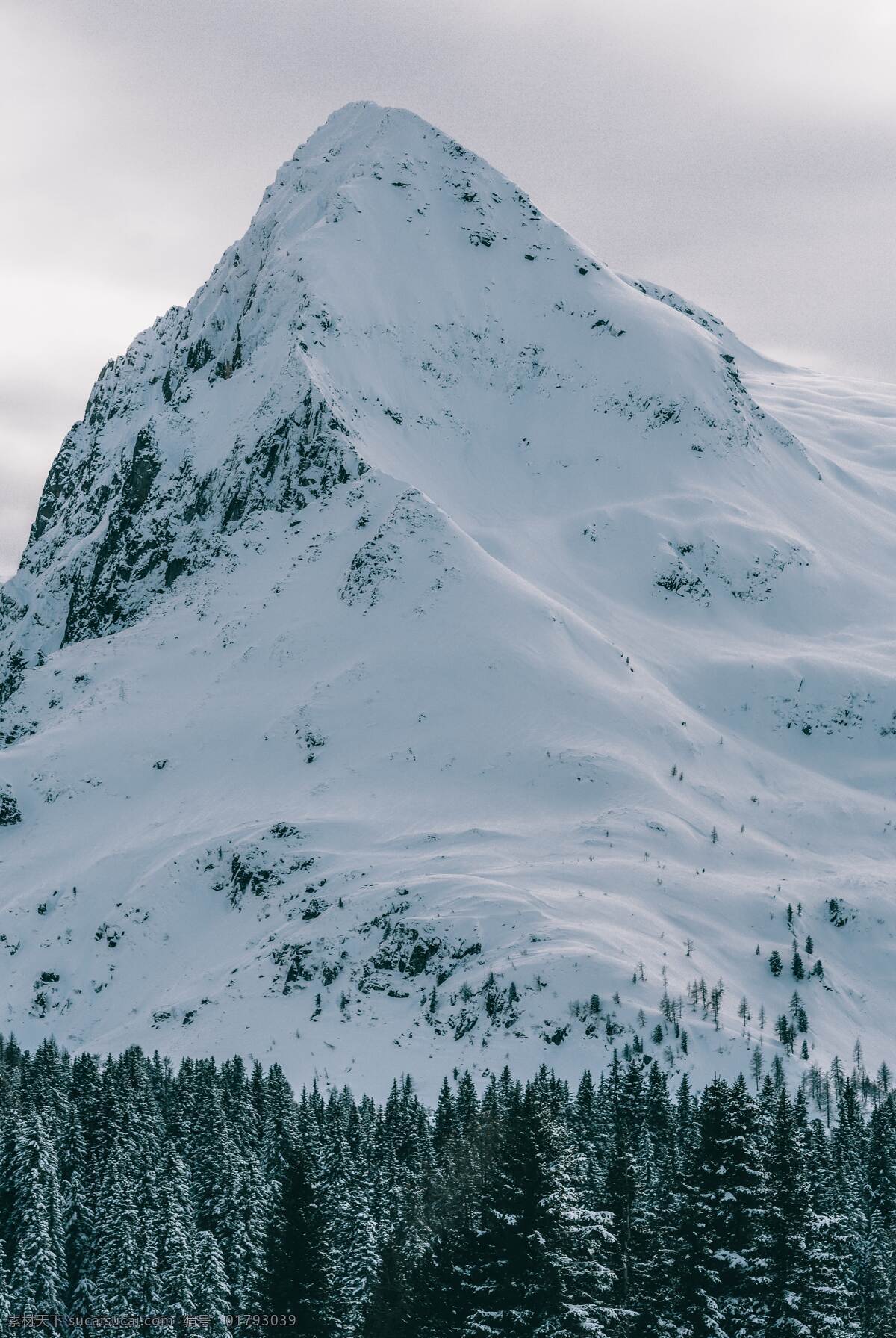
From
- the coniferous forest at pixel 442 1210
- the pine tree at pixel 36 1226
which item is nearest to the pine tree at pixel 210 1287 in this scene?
the coniferous forest at pixel 442 1210

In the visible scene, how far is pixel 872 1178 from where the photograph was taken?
113 metres

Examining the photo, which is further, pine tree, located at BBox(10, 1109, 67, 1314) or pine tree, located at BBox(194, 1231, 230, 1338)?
pine tree, located at BBox(10, 1109, 67, 1314)

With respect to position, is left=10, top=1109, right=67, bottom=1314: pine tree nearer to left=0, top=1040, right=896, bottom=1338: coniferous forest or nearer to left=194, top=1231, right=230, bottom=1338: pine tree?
left=0, top=1040, right=896, bottom=1338: coniferous forest

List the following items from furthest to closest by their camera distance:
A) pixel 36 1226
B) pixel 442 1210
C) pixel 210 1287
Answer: pixel 36 1226 < pixel 210 1287 < pixel 442 1210

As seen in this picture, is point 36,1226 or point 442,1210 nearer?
point 442,1210

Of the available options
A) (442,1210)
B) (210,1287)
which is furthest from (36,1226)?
(442,1210)

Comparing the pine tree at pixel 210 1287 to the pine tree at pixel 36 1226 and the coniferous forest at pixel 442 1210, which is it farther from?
the pine tree at pixel 36 1226

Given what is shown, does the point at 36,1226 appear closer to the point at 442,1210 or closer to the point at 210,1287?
the point at 210,1287

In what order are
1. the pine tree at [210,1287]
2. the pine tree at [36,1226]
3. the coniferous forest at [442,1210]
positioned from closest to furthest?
the coniferous forest at [442,1210]
the pine tree at [210,1287]
the pine tree at [36,1226]

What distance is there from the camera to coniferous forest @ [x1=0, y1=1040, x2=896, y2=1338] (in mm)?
53438

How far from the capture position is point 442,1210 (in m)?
83.4

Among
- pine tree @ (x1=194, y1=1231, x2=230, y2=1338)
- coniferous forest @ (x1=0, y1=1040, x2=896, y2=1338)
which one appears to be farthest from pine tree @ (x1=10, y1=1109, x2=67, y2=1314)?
pine tree @ (x1=194, y1=1231, x2=230, y2=1338)

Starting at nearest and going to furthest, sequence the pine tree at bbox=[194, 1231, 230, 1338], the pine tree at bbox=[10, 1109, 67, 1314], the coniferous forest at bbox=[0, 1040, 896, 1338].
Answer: the coniferous forest at bbox=[0, 1040, 896, 1338]
the pine tree at bbox=[194, 1231, 230, 1338]
the pine tree at bbox=[10, 1109, 67, 1314]

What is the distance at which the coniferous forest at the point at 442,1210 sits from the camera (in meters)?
53.4
